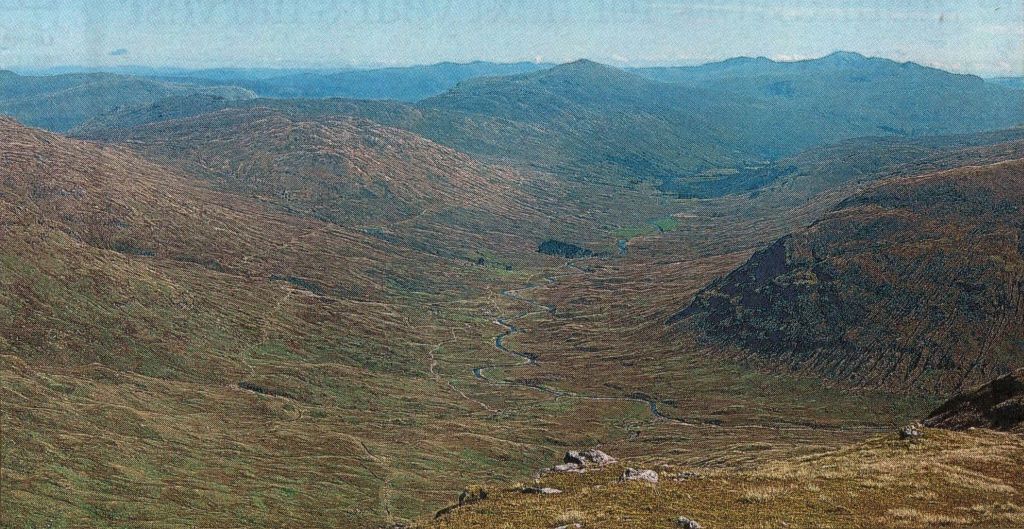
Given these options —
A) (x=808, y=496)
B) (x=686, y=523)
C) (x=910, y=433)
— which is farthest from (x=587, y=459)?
(x=910, y=433)

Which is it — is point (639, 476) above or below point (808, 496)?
below

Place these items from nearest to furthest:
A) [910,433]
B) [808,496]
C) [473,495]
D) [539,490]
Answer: [808,496] → [539,490] → [473,495] → [910,433]

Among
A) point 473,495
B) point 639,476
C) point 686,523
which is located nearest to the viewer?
point 686,523

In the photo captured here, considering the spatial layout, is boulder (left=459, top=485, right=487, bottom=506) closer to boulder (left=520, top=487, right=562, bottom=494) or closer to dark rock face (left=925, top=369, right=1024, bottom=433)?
boulder (left=520, top=487, right=562, bottom=494)

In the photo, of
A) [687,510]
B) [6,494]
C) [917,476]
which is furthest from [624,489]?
[6,494]

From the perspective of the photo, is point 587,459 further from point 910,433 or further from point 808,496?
point 910,433

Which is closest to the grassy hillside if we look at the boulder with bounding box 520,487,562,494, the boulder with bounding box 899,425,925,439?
the boulder with bounding box 520,487,562,494

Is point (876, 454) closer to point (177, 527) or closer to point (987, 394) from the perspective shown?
point (987, 394)
